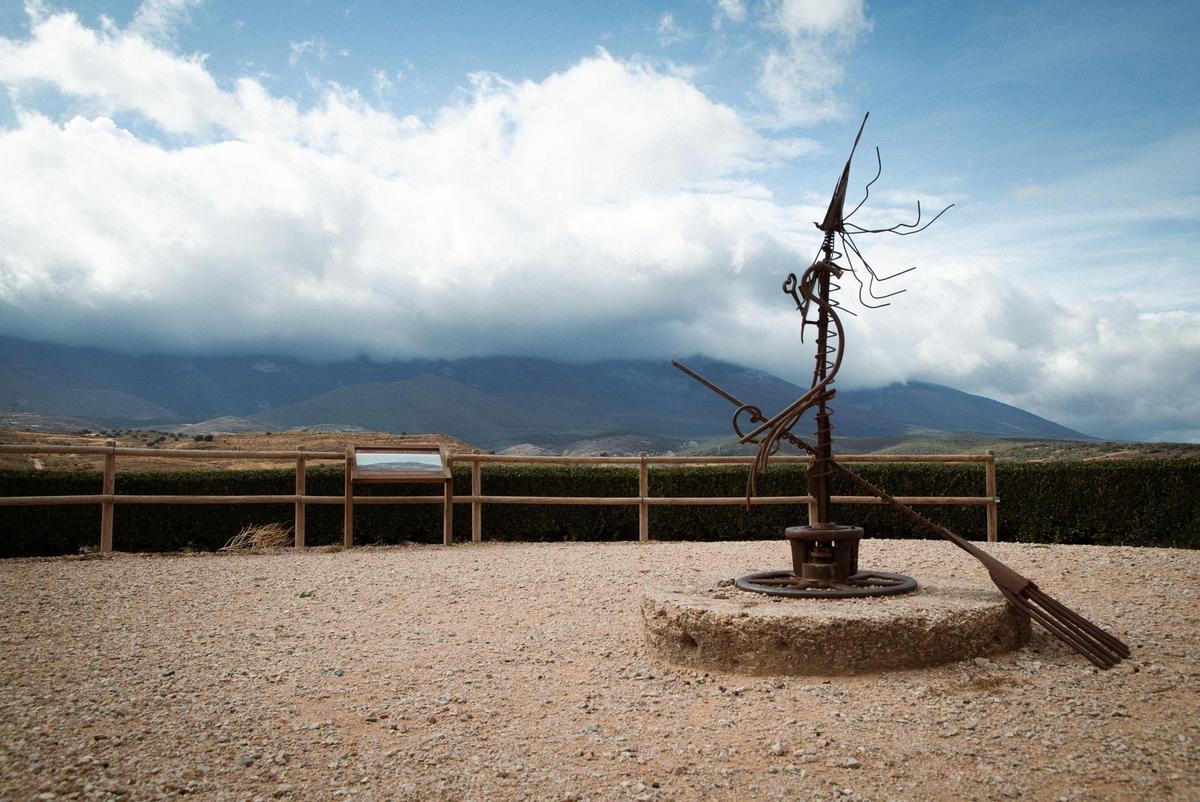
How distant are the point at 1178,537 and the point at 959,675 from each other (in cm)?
753

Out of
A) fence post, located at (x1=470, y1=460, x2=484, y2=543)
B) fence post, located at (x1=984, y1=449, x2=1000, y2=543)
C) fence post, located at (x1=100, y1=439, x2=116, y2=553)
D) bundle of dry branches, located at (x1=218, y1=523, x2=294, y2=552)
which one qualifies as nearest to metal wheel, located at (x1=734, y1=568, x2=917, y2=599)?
fence post, located at (x1=984, y1=449, x2=1000, y2=543)

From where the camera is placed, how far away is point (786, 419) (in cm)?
545

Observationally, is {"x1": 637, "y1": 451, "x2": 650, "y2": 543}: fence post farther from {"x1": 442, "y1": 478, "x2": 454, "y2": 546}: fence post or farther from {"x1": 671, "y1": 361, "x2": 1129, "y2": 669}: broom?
{"x1": 671, "y1": 361, "x2": 1129, "y2": 669}: broom

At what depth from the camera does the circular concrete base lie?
4.66 meters

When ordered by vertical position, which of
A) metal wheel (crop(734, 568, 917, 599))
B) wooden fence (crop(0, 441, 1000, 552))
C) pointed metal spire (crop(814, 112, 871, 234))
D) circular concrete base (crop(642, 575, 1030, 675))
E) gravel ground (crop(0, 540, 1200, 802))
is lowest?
gravel ground (crop(0, 540, 1200, 802))

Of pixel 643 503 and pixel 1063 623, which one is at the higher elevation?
pixel 643 503

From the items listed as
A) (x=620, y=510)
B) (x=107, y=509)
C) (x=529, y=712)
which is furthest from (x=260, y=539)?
(x=529, y=712)

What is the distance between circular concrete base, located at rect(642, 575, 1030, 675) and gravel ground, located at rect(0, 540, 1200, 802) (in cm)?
11

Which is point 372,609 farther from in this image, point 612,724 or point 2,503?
point 2,503

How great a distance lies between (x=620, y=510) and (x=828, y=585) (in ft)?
22.7

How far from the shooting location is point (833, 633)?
466cm

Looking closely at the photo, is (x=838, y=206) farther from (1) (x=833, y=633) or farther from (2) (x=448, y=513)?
(2) (x=448, y=513)

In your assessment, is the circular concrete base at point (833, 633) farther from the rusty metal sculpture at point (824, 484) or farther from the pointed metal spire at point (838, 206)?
the pointed metal spire at point (838, 206)

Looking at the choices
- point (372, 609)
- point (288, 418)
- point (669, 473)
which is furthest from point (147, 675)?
point (288, 418)
